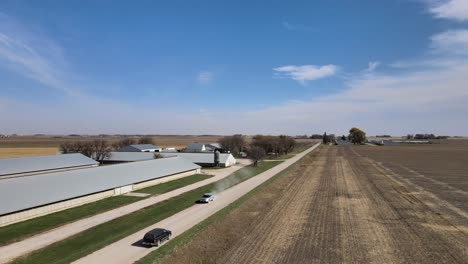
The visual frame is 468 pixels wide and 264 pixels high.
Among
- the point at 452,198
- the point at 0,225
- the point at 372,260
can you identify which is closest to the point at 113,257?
the point at 0,225

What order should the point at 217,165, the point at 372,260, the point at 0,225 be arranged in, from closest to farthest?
the point at 372,260, the point at 0,225, the point at 217,165

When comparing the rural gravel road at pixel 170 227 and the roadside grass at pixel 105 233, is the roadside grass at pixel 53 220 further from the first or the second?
the rural gravel road at pixel 170 227

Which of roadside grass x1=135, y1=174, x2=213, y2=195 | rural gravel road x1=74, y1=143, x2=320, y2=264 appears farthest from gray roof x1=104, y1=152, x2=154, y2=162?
rural gravel road x1=74, y1=143, x2=320, y2=264

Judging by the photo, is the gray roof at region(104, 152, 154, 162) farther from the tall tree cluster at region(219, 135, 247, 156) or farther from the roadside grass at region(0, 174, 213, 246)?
the tall tree cluster at region(219, 135, 247, 156)

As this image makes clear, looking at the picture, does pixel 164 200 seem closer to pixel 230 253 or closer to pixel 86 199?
pixel 86 199

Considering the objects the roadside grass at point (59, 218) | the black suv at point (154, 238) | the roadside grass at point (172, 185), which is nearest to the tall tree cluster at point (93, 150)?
the roadside grass at point (172, 185)

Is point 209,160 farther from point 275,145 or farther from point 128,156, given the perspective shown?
point 275,145
